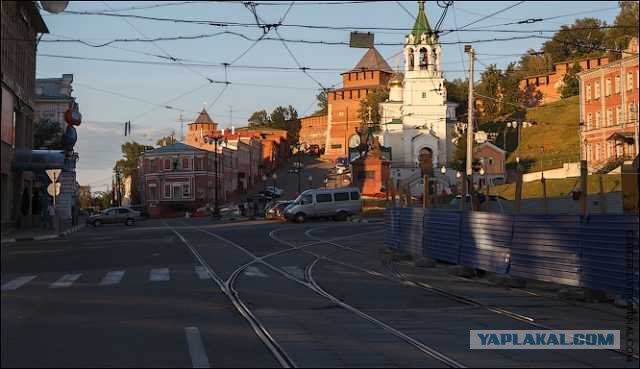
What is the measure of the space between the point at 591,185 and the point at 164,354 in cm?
4323

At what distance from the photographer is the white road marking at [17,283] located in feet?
52.3

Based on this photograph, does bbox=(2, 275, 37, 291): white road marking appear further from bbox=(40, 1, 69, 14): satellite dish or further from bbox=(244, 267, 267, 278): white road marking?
bbox=(40, 1, 69, 14): satellite dish

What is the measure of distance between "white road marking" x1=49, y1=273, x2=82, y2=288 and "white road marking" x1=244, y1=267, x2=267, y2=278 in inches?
165

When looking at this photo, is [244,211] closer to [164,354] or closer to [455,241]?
[455,241]

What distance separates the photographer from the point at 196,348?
9555 millimetres

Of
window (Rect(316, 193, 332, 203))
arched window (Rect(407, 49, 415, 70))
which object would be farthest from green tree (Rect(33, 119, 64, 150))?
arched window (Rect(407, 49, 415, 70))

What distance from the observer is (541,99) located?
12731 cm

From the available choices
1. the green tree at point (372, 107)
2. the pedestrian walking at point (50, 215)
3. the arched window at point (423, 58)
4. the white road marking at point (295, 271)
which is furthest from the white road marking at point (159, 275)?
the green tree at point (372, 107)

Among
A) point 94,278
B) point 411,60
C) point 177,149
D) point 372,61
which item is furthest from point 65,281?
point 372,61

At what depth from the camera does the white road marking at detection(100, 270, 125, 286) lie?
1750 cm

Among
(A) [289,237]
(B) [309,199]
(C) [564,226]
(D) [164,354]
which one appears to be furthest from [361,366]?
(B) [309,199]

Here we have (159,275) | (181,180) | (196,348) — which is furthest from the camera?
(181,180)

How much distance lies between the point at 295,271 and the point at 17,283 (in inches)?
285

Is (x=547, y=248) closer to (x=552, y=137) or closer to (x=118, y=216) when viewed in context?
(x=118, y=216)
